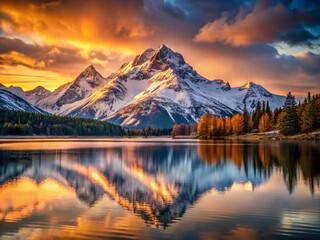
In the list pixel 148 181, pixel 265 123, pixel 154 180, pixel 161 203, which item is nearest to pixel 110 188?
pixel 148 181

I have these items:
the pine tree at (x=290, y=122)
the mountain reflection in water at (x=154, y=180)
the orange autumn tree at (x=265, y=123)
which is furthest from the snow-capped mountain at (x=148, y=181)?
the orange autumn tree at (x=265, y=123)

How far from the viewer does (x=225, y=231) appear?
22906mm

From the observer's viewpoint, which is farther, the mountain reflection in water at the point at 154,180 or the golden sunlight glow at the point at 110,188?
the mountain reflection in water at the point at 154,180

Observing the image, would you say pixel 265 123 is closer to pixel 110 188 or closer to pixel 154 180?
pixel 154 180

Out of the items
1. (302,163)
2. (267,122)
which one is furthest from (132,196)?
(267,122)

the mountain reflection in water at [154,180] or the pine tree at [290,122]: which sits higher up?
the pine tree at [290,122]

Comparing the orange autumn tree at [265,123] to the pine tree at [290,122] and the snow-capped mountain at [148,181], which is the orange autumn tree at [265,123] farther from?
the snow-capped mountain at [148,181]

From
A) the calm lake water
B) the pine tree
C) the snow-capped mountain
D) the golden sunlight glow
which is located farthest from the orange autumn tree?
the golden sunlight glow

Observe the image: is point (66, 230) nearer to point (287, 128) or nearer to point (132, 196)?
point (132, 196)

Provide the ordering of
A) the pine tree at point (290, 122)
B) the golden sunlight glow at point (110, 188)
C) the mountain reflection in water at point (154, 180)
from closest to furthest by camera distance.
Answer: the golden sunlight glow at point (110, 188) → the mountain reflection in water at point (154, 180) → the pine tree at point (290, 122)

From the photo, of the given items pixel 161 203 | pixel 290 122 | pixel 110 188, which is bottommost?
pixel 161 203

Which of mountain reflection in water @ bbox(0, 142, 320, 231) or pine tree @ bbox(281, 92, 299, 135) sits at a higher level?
pine tree @ bbox(281, 92, 299, 135)

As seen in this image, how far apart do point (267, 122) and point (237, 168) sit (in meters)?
137

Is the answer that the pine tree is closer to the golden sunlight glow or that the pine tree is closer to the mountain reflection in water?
the mountain reflection in water
